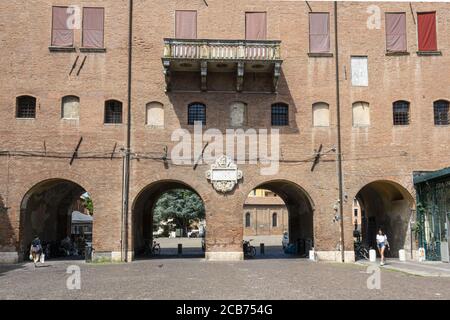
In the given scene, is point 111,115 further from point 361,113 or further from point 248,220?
point 248,220

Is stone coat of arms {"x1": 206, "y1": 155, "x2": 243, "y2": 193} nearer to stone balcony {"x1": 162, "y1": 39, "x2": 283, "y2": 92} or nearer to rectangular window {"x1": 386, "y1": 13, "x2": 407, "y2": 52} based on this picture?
stone balcony {"x1": 162, "y1": 39, "x2": 283, "y2": 92}

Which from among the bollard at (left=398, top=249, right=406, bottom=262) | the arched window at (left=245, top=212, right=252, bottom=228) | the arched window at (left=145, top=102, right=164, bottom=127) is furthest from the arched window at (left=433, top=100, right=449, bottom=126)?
the arched window at (left=245, top=212, right=252, bottom=228)

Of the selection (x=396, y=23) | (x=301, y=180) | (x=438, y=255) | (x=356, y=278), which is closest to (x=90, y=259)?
(x=301, y=180)

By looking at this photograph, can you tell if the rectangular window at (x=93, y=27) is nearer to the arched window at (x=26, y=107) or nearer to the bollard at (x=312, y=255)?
the arched window at (x=26, y=107)

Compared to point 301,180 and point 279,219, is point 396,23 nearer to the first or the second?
point 301,180

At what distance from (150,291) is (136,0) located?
58.2ft

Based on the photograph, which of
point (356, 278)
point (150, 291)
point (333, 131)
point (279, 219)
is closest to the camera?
point (150, 291)

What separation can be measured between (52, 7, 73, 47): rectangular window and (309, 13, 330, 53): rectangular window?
13.0 metres

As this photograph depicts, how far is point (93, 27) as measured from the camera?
27.2 metres

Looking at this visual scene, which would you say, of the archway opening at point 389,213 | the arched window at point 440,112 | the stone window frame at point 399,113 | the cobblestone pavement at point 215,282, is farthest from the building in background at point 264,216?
the cobblestone pavement at point 215,282

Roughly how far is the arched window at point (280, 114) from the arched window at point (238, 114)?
1.60m

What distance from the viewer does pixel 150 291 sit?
15.2 m

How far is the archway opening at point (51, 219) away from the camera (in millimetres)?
26500

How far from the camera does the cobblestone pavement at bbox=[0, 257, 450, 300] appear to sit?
1444cm
